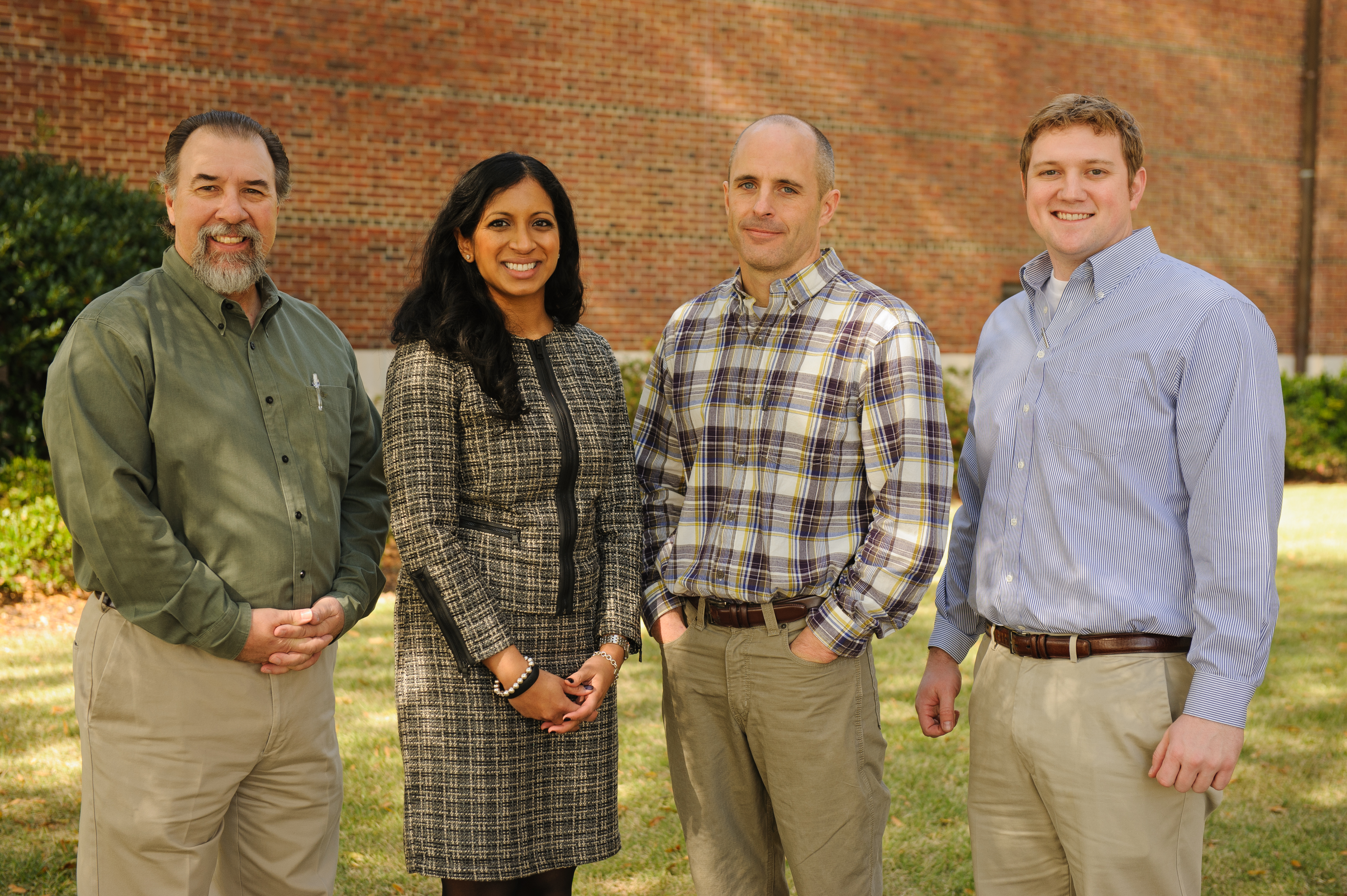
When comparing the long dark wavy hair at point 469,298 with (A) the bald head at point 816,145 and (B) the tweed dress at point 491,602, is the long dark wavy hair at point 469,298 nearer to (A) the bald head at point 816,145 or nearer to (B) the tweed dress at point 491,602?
(B) the tweed dress at point 491,602

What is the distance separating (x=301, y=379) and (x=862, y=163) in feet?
35.7

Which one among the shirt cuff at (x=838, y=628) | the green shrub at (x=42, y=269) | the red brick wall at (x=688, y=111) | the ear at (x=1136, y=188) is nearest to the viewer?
the ear at (x=1136, y=188)

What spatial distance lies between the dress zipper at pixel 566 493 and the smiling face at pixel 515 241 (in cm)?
27

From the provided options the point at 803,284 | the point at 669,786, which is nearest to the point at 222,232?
the point at 803,284

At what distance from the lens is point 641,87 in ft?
38.1

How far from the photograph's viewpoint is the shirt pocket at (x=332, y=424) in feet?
9.23

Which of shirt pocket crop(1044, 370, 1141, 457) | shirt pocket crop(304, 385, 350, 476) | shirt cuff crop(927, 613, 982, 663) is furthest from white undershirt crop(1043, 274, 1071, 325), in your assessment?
shirt pocket crop(304, 385, 350, 476)

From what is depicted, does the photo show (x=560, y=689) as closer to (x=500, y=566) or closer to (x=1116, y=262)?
(x=500, y=566)

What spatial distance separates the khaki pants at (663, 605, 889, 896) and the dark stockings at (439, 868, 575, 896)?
1.17ft

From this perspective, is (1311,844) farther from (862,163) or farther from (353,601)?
(862,163)

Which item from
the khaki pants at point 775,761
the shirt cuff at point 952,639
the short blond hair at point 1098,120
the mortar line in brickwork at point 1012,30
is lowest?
the khaki pants at point 775,761

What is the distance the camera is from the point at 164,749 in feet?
8.30

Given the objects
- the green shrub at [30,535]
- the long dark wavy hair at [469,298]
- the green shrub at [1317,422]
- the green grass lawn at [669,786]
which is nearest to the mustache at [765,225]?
the long dark wavy hair at [469,298]

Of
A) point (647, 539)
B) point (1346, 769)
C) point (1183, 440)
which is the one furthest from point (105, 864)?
point (1346, 769)
